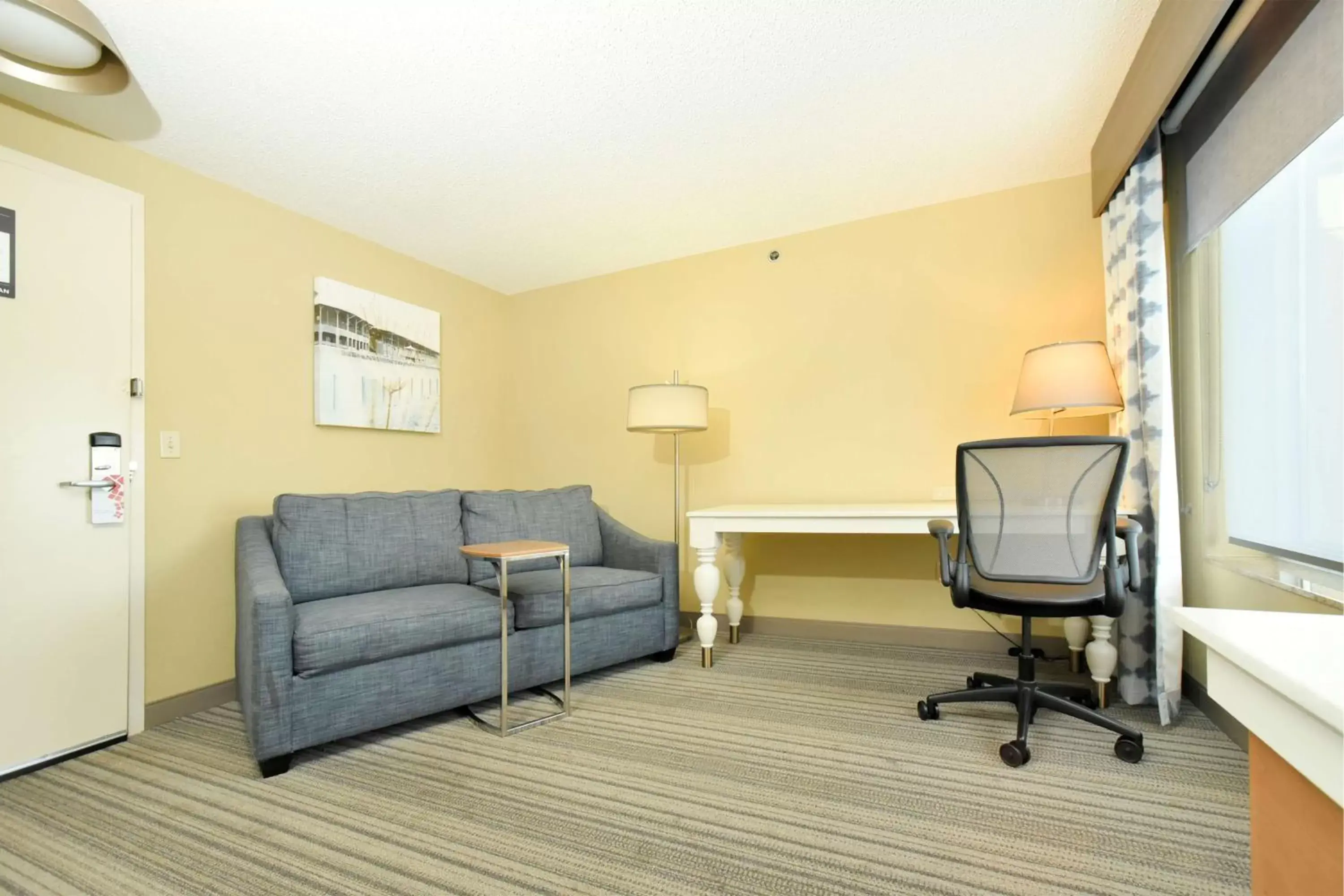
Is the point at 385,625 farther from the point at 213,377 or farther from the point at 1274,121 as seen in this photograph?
the point at 1274,121

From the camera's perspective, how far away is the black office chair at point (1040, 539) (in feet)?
6.29

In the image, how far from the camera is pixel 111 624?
2.28m

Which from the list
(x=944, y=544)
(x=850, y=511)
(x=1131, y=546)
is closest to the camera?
(x=1131, y=546)

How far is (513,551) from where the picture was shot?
2.27 m

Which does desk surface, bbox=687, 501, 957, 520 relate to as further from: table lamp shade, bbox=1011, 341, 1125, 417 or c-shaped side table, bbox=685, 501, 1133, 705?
table lamp shade, bbox=1011, 341, 1125, 417

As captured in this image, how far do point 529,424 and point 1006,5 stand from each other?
3419mm

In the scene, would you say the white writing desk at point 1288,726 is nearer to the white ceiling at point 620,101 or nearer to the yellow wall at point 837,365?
the white ceiling at point 620,101

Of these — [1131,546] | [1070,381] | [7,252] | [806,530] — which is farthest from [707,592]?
[7,252]

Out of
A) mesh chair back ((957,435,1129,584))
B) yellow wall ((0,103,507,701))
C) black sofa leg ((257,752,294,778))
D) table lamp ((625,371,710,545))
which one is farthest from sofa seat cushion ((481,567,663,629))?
mesh chair back ((957,435,1129,584))

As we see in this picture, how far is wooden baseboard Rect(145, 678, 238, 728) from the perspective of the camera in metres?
2.40

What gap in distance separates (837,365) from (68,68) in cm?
324

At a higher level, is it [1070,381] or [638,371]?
[638,371]

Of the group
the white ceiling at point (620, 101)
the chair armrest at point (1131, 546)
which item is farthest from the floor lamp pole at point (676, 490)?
the chair armrest at point (1131, 546)

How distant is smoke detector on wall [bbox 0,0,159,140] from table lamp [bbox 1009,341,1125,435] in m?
3.30
